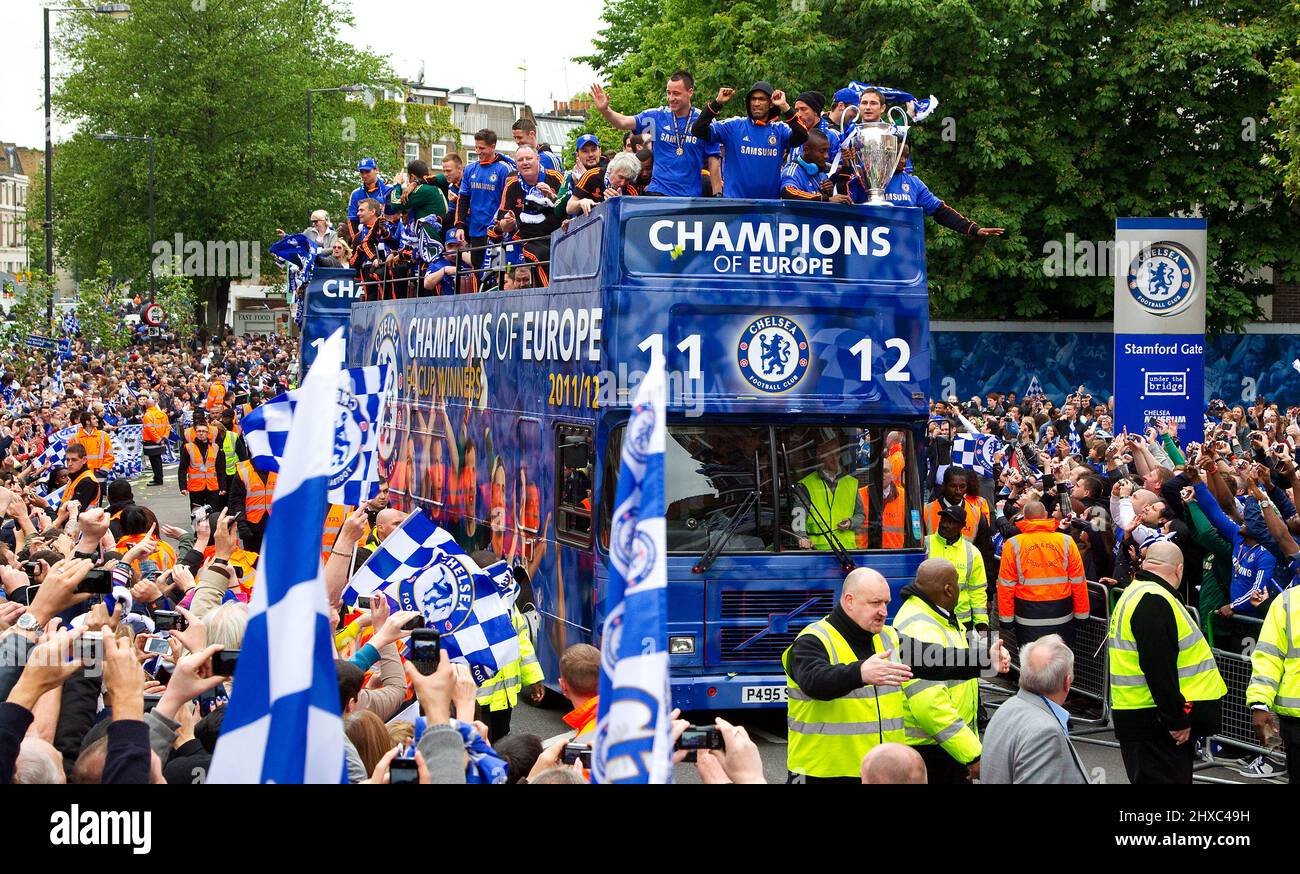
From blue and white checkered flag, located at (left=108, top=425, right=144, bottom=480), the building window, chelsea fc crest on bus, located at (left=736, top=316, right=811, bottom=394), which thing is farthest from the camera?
blue and white checkered flag, located at (left=108, top=425, right=144, bottom=480)

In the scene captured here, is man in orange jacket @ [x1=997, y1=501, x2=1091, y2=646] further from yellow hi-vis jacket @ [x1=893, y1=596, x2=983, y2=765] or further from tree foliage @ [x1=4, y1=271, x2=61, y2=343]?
tree foliage @ [x1=4, y1=271, x2=61, y2=343]

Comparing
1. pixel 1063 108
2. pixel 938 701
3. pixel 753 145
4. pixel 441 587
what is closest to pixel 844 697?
pixel 938 701

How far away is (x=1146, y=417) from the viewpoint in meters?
18.5

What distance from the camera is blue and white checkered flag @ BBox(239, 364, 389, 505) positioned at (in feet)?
29.1

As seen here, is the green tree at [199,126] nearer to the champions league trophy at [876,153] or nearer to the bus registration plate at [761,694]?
the champions league trophy at [876,153]

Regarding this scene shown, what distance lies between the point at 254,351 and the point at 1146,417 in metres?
44.7

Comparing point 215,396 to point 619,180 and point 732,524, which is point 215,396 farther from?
point 732,524

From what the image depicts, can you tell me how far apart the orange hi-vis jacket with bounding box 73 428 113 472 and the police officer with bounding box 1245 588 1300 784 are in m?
17.8

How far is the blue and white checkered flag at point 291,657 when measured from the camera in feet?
11.9

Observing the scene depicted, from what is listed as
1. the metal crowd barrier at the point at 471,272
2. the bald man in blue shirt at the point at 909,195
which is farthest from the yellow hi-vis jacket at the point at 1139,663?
the metal crowd barrier at the point at 471,272

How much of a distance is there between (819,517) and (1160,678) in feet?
11.4

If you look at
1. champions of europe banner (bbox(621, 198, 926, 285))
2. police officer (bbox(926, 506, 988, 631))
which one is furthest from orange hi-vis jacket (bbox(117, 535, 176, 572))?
police officer (bbox(926, 506, 988, 631))
